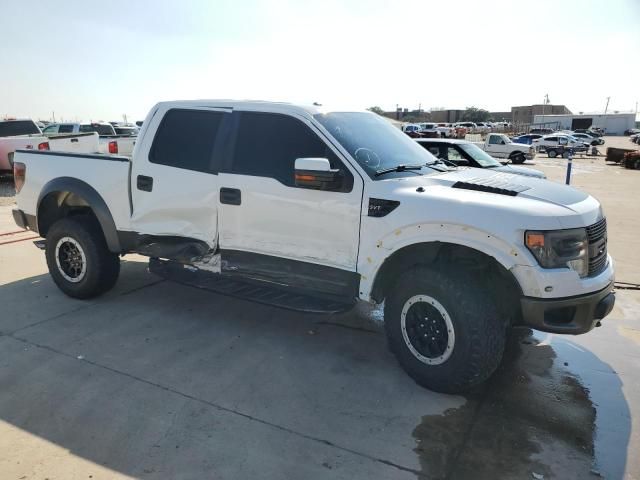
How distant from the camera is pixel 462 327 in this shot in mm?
3369

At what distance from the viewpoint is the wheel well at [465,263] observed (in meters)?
3.48

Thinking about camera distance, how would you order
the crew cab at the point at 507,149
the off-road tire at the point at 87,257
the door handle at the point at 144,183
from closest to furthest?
1. the door handle at the point at 144,183
2. the off-road tire at the point at 87,257
3. the crew cab at the point at 507,149

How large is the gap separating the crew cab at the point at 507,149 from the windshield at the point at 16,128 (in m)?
21.2

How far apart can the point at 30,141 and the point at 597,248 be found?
42.8ft

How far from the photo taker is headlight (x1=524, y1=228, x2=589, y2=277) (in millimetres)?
3129

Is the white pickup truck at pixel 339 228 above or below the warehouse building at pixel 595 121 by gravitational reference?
below

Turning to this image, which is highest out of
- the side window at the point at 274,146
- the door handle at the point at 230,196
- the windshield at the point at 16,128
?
the side window at the point at 274,146

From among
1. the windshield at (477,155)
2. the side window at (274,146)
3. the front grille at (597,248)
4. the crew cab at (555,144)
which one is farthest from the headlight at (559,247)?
the crew cab at (555,144)

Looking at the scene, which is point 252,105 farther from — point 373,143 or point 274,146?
point 373,143

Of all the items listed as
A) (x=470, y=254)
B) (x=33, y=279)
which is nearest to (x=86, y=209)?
(x=33, y=279)

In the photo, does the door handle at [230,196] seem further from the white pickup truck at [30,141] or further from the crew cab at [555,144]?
the crew cab at [555,144]

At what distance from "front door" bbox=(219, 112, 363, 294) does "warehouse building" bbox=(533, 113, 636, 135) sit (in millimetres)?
87746

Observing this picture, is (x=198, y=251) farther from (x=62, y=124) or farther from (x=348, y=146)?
(x=62, y=124)

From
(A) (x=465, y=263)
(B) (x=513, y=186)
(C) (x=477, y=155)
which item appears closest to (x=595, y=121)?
(C) (x=477, y=155)
